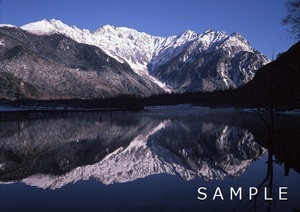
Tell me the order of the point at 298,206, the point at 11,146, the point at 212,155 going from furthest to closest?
the point at 11,146
the point at 212,155
the point at 298,206

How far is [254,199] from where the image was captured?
62.8 feet

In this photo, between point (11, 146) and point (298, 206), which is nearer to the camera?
point (298, 206)

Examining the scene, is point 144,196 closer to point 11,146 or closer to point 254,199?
point 254,199

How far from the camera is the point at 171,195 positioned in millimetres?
21422

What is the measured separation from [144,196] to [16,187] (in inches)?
370

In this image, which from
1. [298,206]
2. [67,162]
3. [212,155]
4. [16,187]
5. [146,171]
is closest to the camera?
[298,206]

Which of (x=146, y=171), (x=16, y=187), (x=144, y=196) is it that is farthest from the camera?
(x=146, y=171)

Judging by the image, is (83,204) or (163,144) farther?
(163,144)

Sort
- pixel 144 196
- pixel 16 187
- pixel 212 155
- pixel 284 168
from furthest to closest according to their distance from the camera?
pixel 212 155 < pixel 284 168 < pixel 16 187 < pixel 144 196

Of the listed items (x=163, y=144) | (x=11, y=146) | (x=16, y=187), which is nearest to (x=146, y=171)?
(x=16, y=187)

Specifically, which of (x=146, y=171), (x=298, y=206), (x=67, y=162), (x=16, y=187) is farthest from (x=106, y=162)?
(x=298, y=206)

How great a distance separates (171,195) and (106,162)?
1360 centimetres

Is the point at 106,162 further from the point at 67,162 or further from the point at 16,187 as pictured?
the point at 16,187

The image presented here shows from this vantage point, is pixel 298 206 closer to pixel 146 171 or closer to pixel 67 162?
pixel 146 171
